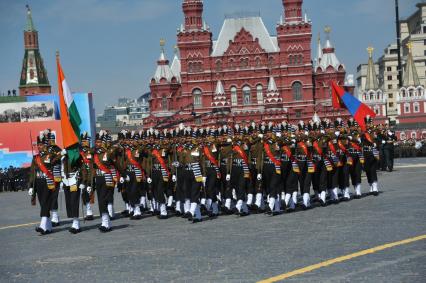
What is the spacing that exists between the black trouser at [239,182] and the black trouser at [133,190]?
7.93 feet

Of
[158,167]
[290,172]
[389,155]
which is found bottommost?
[389,155]

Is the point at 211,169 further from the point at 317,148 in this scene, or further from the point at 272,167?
the point at 317,148

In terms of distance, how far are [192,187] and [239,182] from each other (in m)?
1.23

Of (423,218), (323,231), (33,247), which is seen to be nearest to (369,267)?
(323,231)

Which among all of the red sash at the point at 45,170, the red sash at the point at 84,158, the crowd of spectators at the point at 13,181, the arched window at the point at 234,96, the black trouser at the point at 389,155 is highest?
the arched window at the point at 234,96

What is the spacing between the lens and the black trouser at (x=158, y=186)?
60.0ft

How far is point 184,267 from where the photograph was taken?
10.5 m

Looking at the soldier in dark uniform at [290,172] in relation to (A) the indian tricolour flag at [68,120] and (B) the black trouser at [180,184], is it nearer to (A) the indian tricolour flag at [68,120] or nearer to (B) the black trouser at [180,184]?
(B) the black trouser at [180,184]

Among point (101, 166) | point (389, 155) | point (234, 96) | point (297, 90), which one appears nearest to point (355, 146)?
point (101, 166)

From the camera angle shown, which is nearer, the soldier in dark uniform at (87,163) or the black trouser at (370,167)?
the soldier in dark uniform at (87,163)

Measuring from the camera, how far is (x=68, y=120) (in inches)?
645

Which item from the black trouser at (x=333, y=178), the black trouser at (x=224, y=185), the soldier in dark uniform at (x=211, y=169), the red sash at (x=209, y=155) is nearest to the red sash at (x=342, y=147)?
the black trouser at (x=333, y=178)

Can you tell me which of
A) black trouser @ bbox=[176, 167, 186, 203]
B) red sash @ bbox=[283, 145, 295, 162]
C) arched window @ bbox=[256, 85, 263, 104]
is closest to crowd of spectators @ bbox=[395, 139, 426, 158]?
arched window @ bbox=[256, 85, 263, 104]

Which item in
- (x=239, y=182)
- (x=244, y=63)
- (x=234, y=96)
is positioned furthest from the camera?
(x=244, y=63)
